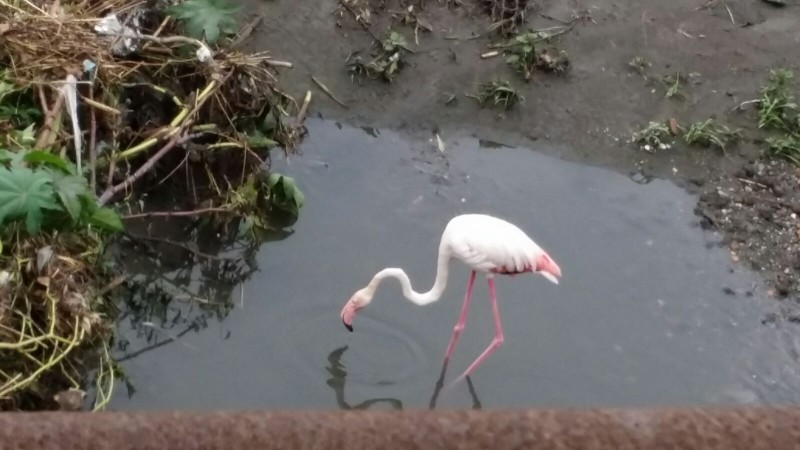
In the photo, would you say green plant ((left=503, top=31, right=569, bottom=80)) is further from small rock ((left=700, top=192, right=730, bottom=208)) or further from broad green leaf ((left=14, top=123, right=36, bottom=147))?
broad green leaf ((left=14, top=123, right=36, bottom=147))

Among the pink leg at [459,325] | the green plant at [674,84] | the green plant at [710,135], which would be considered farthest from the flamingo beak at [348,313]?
the green plant at [674,84]

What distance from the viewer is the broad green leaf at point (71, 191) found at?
98.7 inches

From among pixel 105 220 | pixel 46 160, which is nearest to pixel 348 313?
pixel 105 220

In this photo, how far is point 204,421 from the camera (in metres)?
0.90

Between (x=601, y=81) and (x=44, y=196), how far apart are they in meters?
2.61

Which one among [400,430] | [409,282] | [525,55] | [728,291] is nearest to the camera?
[400,430]

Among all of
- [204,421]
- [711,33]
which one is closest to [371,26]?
[711,33]

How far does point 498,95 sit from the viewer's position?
13.3 feet

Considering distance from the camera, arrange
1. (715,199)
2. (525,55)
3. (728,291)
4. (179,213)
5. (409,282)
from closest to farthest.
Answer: (409,282)
(179,213)
(728,291)
(715,199)
(525,55)

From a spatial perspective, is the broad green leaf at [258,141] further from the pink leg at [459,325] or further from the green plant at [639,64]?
the green plant at [639,64]

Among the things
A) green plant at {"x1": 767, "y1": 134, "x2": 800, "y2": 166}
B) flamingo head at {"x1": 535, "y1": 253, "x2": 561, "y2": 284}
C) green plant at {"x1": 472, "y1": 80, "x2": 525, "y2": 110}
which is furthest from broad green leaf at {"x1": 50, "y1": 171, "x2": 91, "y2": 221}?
green plant at {"x1": 767, "y1": 134, "x2": 800, "y2": 166}

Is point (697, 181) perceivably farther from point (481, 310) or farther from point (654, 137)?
point (481, 310)

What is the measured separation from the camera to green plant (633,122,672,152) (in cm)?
392

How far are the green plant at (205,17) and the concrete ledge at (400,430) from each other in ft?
8.92
